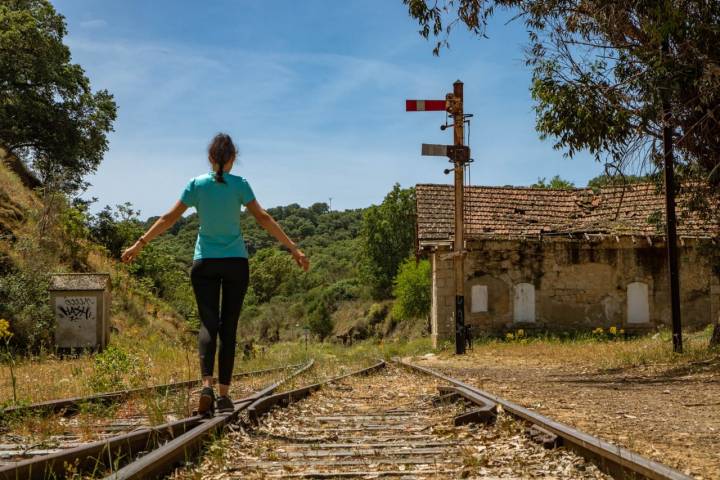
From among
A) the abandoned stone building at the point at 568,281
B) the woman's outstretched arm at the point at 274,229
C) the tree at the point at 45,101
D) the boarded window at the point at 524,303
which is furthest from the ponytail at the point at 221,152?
the tree at the point at 45,101

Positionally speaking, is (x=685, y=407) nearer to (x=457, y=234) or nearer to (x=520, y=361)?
(x=520, y=361)

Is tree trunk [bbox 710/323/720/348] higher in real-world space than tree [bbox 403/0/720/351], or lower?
lower

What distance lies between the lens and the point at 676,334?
1346 cm

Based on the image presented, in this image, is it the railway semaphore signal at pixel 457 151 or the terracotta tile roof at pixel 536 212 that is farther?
the terracotta tile roof at pixel 536 212

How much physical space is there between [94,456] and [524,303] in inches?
842

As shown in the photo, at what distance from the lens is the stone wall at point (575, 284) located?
23.8m

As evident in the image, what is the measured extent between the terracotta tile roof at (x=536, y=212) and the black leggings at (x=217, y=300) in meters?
18.7

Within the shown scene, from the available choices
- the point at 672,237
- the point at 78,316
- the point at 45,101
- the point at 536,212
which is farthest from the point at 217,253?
the point at 45,101

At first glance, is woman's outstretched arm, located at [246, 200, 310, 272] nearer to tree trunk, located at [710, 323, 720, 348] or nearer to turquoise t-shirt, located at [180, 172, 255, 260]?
turquoise t-shirt, located at [180, 172, 255, 260]

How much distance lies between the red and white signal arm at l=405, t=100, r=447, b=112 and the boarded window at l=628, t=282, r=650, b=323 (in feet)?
35.4

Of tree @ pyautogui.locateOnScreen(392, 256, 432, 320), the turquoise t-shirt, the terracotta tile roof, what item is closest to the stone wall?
the terracotta tile roof

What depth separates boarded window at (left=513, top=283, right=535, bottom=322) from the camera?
936 inches

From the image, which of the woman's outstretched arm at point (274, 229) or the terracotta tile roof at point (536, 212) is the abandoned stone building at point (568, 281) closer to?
the terracotta tile roof at point (536, 212)

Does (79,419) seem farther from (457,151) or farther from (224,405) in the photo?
A: (457,151)
